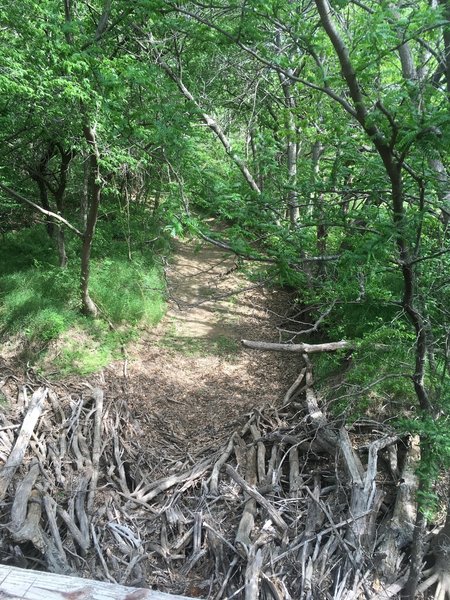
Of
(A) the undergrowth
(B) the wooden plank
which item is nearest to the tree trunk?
(A) the undergrowth

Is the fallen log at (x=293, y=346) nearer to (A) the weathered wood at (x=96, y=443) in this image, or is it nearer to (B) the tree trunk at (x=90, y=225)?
(A) the weathered wood at (x=96, y=443)

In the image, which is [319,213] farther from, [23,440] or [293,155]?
[293,155]

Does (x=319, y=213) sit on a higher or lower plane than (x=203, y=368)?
higher

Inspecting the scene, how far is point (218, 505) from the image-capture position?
4.84 metres

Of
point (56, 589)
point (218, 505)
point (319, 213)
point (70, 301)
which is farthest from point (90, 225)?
point (56, 589)

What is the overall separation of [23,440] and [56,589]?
5.05 meters

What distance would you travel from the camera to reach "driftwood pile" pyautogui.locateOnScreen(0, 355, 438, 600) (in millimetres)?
3912

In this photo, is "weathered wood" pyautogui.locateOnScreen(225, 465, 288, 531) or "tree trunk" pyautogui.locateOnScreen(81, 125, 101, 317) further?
"tree trunk" pyautogui.locateOnScreen(81, 125, 101, 317)

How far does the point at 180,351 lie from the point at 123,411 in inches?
76.1

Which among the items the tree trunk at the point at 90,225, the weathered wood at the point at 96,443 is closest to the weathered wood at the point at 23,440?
the weathered wood at the point at 96,443

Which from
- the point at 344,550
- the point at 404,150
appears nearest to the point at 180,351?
the point at 344,550

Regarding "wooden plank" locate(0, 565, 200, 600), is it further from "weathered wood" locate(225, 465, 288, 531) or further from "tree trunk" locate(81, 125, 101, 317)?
"tree trunk" locate(81, 125, 101, 317)

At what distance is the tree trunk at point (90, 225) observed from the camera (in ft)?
20.9

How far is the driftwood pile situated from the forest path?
45 centimetres
